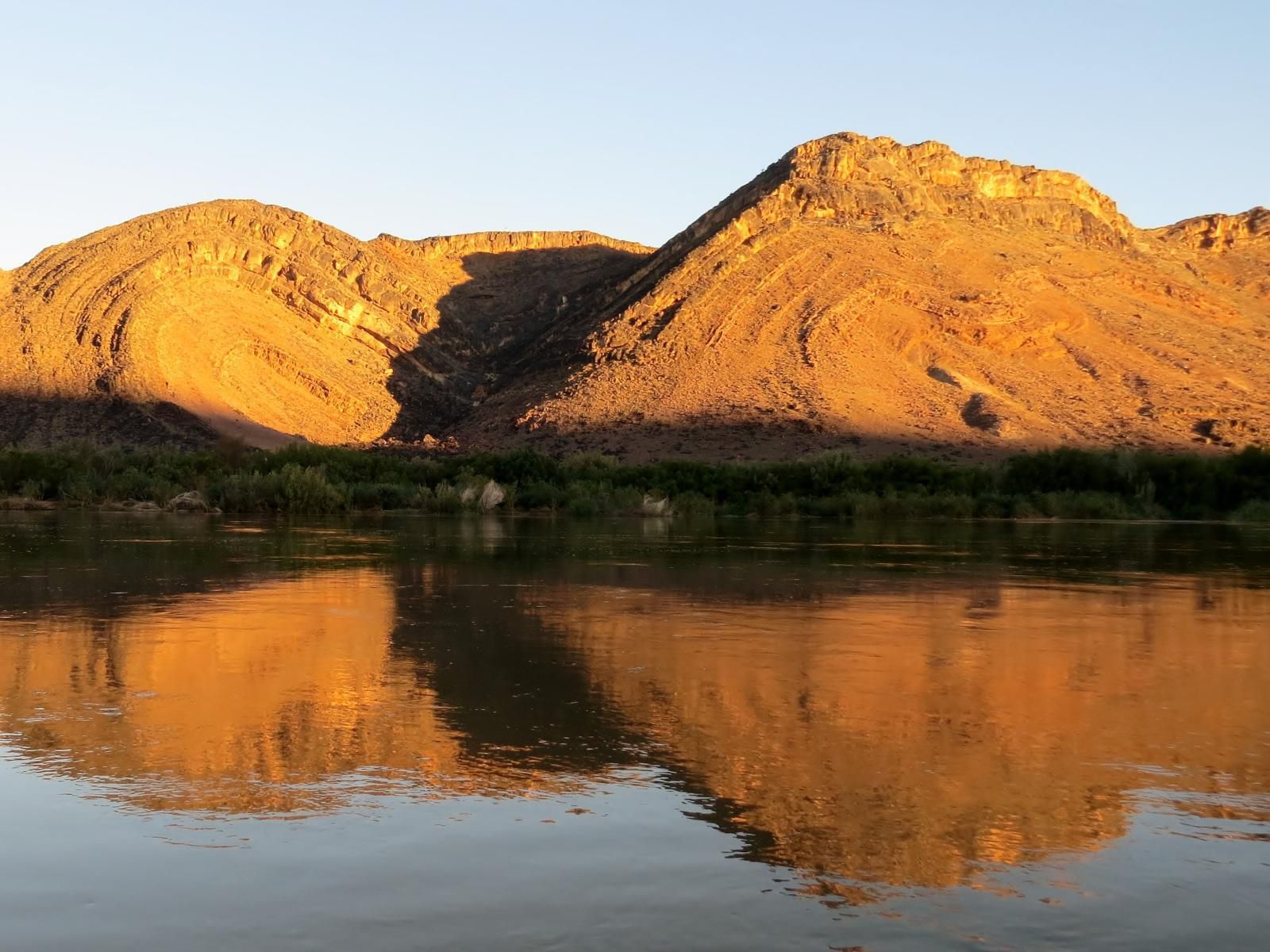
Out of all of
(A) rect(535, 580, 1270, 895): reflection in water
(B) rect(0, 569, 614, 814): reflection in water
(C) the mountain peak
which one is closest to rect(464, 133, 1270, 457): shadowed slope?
(C) the mountain peak

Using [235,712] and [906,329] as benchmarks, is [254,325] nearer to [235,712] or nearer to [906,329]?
[906,329]

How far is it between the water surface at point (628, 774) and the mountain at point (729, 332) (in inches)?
1871

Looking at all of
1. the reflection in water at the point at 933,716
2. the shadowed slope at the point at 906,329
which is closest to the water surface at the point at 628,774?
the reflection in water at the point at 933,716

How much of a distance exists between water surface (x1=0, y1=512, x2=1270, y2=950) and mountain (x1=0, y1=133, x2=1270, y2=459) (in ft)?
156

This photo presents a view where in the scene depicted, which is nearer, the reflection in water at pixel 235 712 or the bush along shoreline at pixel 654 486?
the reflection in water at pixel 235 712

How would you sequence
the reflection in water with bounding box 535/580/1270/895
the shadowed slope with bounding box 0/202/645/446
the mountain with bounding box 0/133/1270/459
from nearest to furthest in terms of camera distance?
the reflection in water with bounding box 535/580/1270/895, the mountain with bounding box 0/133/1270/459, the shadowed slope with bounding box 0/202/645/446

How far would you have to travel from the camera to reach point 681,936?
4.75 metres

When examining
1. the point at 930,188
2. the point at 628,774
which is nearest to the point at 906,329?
the point at 930,188

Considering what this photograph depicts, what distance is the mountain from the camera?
64688 millimetres

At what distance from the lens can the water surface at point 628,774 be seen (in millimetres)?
4969

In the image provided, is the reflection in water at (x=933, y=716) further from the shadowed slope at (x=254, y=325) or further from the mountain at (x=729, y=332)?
the shadowed slope at (x=254, y=325)

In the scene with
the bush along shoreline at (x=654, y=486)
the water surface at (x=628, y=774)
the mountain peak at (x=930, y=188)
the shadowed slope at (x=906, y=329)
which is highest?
the mountain peak at (x=930, y=188)

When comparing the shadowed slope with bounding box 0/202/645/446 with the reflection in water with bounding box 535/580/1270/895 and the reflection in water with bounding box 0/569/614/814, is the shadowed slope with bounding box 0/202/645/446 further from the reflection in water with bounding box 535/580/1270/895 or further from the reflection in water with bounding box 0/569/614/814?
the reflection in water with bounding box 535/580/1270/895

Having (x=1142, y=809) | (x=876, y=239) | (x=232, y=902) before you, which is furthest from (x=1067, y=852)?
(x=876, y=239)
